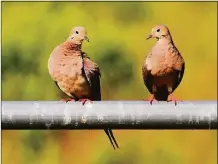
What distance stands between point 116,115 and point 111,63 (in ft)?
8.44

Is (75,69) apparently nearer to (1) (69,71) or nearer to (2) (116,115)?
(1) (69,71)

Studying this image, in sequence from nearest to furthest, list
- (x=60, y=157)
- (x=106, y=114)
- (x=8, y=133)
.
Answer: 1. (x=106, y=114)
2. (x=60, y=157)
3. (x=8, y=133)

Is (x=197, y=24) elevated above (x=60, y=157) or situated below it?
above

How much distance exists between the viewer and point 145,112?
745mm

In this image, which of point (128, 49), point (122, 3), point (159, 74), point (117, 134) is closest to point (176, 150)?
point (117, 134)

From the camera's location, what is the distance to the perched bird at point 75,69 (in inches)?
63.5

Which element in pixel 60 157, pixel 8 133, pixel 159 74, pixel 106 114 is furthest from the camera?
pixel 8 133

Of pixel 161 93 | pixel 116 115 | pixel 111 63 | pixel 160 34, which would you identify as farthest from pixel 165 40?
pixel 111 63

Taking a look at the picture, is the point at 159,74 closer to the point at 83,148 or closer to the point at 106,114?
the point at 106,114

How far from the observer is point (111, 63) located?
3.31 meters

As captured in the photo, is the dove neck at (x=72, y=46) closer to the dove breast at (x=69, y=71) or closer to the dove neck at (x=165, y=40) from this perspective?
the dove breast at (x=69, y=71)

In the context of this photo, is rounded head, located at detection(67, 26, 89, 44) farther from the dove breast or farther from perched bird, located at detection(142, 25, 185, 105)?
perched bird, located at detection(142, 25, 185, 105)

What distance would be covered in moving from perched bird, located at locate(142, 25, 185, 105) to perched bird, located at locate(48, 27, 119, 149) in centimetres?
12

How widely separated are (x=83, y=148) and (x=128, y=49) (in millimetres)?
502
